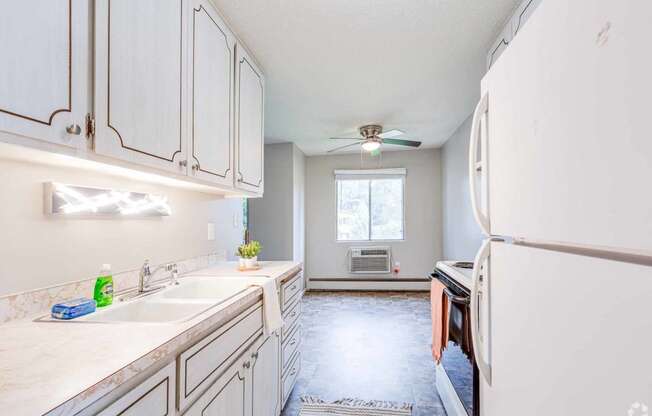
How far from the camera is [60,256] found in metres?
1.17

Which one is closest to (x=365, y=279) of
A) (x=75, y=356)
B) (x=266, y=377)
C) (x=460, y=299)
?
(x=266, y=377)

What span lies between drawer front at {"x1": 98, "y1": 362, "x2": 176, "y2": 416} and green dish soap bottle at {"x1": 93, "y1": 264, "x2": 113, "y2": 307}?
53 cm

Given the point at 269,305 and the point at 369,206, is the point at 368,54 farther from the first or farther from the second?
the point at 369,206

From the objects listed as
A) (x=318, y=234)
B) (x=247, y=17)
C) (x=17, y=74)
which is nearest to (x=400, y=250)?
(x=318, y=234)

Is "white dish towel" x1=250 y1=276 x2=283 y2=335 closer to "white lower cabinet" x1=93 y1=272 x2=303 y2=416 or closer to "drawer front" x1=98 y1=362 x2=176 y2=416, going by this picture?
"white lower cabinet" x1=93 y1=272 x2=303 y2=416

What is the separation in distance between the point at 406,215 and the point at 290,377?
3.85 meters

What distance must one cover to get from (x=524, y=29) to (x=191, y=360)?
1.31 metres

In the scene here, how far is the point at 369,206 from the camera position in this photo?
5578mm

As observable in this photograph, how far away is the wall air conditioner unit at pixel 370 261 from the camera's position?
5.35 m

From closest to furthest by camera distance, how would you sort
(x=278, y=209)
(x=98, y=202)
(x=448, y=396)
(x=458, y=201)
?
(x=98, y=202)
(x=448, y=396)
(x=458, y=201)
(x=278, y=209)

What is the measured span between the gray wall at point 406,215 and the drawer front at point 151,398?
183 inches

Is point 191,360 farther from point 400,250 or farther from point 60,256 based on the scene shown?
point 400,250

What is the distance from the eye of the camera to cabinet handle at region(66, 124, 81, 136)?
2.92 feet

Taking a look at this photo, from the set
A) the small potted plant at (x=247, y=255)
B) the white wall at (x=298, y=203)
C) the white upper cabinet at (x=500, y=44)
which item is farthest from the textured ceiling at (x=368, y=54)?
the small potted plant at (x=247, y=255)
